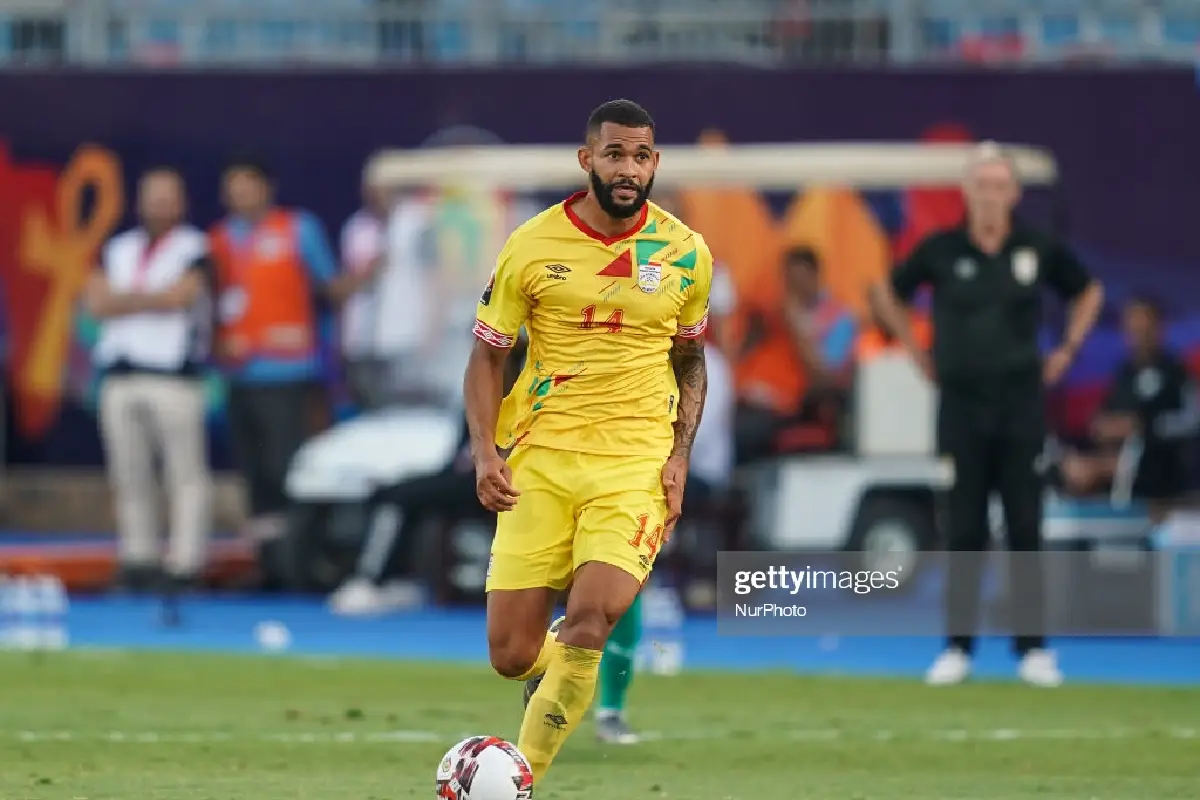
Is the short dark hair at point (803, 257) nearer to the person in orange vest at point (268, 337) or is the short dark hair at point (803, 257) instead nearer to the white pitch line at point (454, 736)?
the person in orange vest at point (268, 337)

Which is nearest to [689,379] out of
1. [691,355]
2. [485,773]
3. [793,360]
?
[691,355]

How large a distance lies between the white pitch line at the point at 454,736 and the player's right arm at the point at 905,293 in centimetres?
286

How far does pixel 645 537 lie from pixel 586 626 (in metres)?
0.43

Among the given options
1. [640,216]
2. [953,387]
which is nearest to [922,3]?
[953,387]

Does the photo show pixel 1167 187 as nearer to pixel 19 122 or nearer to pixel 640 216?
pixel 19 122

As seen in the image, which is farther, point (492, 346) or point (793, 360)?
point (793, 360)

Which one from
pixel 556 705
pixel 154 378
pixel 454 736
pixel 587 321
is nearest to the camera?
pixel 556 705

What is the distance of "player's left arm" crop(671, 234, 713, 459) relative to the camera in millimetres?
8805

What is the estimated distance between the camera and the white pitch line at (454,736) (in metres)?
10.7

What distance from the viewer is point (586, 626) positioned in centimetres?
816

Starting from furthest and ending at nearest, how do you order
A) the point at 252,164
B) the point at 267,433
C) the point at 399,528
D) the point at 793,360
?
1. the point at 267,433
2. the point at 252,164
3. the point at 793,360
4. the point at 399,528

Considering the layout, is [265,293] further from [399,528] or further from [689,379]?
[689,379]

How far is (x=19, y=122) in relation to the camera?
1986 cm

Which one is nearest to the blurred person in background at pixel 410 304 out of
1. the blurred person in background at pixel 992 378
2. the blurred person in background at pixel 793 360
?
the blurred person in background at pixel 793 360
